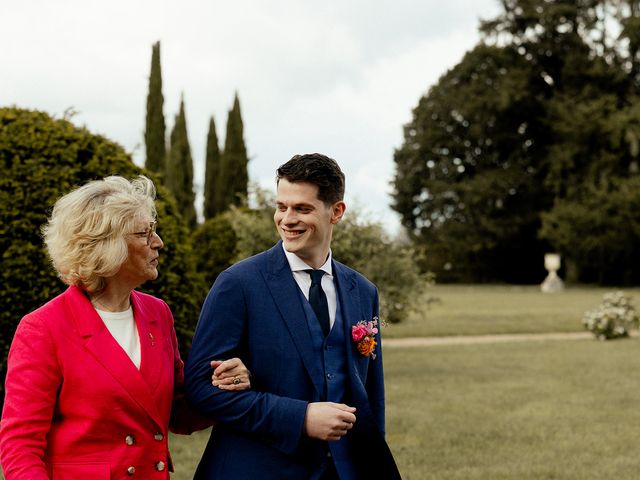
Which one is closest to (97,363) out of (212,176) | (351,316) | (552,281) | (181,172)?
(351,316)

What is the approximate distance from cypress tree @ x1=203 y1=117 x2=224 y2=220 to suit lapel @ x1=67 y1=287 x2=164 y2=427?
24920mm

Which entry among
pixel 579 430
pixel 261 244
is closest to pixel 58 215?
pixel 579 430

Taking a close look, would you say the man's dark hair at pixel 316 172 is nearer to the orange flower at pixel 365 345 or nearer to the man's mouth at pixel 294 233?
the man's mouth at pixel 294 233

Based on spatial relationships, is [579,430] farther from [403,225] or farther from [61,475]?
[403,225]

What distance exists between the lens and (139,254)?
2.64m

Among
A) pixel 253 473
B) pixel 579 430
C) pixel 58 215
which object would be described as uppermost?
pixel 58 215

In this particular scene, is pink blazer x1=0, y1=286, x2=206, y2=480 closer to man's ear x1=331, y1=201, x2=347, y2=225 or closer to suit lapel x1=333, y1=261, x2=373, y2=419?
suit lapel x1=333, y1=261, x2=373, y2=419

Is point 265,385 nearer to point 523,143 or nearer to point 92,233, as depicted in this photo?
point 92,233

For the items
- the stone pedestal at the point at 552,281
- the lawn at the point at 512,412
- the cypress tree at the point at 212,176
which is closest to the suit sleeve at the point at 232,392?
the lawn at the point at 512,412

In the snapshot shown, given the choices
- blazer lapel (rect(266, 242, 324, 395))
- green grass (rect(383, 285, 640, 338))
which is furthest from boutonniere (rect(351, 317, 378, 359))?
green grass (rect(383, 285, 640, 338))

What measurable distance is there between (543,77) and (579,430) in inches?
1497

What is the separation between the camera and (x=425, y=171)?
4594 centimetres

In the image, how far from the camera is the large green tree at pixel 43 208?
270 inches

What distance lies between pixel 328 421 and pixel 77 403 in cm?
75
